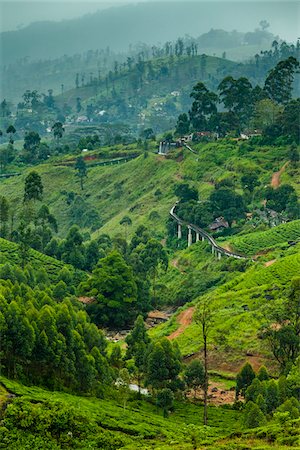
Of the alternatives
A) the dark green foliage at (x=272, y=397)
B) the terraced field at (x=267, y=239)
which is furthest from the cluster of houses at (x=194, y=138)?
the dark green foliage at (x=272, y=397)

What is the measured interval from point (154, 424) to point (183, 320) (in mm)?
14701

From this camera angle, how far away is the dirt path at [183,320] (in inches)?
1401

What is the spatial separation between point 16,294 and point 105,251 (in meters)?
19.8

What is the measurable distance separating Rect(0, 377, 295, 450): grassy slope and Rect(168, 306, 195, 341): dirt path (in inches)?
355

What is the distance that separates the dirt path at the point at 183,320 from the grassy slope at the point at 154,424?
9029 mm

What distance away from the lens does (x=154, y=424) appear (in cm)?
2272

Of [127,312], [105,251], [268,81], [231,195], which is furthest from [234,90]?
[127,312]

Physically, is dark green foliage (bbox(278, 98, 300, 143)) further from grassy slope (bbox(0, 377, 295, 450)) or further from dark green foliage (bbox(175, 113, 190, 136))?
grassy slope (bbox(0, 377, 295, 450))

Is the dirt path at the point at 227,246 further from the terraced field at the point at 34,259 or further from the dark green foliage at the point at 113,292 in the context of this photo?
the terraced field at the point at 34,259

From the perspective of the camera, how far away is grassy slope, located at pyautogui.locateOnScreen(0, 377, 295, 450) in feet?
60.2

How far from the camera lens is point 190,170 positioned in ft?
209

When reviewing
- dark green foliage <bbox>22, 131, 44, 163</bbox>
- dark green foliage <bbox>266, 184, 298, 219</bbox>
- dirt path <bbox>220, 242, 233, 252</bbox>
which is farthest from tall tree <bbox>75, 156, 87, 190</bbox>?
dirt path <bbox>220, 242, 233, 252</bbox>

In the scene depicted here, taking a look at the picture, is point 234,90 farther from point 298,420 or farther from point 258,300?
point 298,420

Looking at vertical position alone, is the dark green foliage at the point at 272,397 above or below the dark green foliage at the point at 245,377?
above
